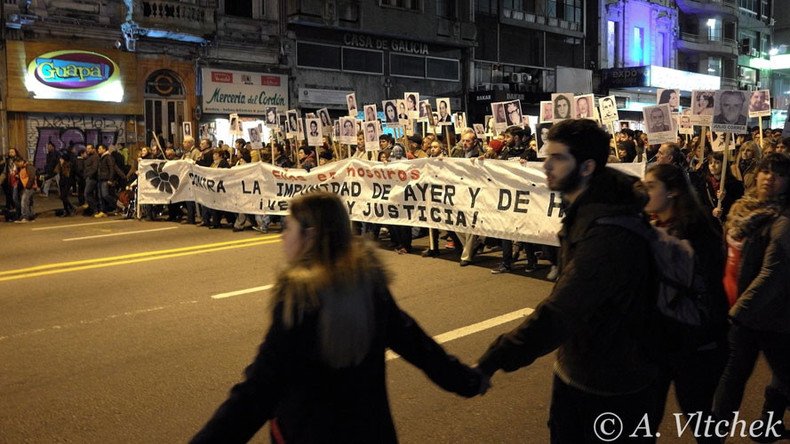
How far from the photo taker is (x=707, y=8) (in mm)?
52219

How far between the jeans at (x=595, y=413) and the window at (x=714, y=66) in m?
56.8

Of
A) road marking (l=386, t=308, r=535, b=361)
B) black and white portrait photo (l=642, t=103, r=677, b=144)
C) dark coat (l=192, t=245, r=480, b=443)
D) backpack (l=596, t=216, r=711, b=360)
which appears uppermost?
black and white portrait photo (l=642, t=103, r=677, b=144)

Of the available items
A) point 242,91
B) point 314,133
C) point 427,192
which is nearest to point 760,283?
point 427,192

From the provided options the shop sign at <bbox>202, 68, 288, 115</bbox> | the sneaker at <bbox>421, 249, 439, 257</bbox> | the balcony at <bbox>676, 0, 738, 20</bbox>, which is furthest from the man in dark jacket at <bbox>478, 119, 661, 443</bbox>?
the balcony at <bbox>676, 0, 738, 20</bbox>

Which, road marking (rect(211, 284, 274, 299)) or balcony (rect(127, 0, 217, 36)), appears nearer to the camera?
road marking (rect(211, 284, 274, 299))

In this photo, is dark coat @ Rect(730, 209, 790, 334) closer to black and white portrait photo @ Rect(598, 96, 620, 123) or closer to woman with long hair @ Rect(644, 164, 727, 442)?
woman with long hair @ Rect(644, 164, 727, 442)

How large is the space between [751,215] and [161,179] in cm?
1477

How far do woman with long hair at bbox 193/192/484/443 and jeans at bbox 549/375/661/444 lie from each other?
0.70m

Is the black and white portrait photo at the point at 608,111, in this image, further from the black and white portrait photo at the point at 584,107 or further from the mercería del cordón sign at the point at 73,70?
the mercería del cordón sign at the point at 73,70

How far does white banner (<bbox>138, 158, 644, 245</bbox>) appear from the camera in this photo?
9805 mm

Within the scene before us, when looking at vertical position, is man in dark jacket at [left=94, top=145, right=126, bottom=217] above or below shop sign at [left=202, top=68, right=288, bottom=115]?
below

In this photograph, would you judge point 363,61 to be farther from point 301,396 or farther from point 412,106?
point 301,396

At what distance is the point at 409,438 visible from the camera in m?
4.51

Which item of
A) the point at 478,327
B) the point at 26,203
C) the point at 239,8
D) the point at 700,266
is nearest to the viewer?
the point at 700,266
